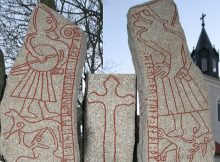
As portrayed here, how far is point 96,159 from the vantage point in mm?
4797

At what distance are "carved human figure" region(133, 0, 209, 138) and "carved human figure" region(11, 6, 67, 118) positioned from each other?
2.84 feet

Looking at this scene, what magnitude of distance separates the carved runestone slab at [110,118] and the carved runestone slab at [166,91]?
124 millimetres

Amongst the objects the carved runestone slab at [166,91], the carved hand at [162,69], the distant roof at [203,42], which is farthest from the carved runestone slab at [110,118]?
the distant roof at [203,42]

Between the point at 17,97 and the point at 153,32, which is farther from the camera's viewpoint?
the point at 153,32

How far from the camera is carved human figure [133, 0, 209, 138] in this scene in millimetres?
4871

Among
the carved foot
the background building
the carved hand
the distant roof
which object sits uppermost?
the distant roof

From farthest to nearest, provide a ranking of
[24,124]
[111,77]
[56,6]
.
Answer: [56,6] → [111,77] → [24,124]

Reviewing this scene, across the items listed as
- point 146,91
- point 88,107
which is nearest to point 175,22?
point 146,91

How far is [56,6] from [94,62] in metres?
1.23

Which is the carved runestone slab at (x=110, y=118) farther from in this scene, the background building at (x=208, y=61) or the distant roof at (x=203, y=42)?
the distant roof at (x=203, y=42)

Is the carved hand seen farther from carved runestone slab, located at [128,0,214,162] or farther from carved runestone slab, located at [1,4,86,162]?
carved runestone slab, located at [1,4,86,162]

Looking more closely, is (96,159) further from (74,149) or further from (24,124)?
(24,124)

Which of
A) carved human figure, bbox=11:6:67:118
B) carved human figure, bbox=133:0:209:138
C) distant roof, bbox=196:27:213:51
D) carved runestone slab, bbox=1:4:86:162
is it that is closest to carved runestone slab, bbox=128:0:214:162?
carved human figure, bbox=133:0:209:138

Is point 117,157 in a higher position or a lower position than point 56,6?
lower
